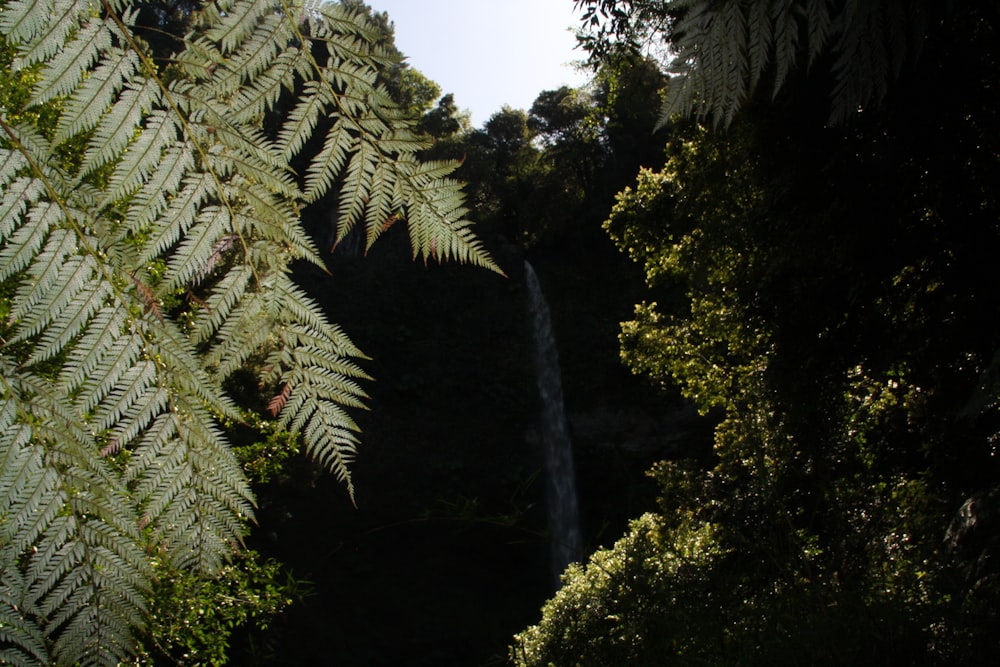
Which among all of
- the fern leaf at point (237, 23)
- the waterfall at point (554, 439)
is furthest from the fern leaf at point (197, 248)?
the waterfall at point (554, 439)

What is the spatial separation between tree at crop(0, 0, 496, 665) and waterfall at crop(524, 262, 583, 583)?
14.9m

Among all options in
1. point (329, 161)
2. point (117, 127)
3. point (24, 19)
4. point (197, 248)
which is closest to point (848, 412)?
point (329, 161)

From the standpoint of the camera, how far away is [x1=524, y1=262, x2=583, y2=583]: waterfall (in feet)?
54.4

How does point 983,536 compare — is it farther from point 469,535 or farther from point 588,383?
point 588,383

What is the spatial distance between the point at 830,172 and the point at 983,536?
2721mm

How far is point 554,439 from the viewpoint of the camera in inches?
730

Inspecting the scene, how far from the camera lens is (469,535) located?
16.5 meters

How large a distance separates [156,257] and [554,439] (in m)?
18.0

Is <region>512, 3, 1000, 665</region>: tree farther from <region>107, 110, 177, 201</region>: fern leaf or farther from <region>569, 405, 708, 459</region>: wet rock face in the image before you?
<region>569, 405, 708, 459</region>: wet rock face

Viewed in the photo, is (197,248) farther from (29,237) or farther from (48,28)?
(48,28)

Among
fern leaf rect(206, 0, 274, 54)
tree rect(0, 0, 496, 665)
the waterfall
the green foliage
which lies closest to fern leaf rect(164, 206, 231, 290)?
tree rect(0, 0, 496, 665)

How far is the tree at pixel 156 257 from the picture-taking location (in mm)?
911

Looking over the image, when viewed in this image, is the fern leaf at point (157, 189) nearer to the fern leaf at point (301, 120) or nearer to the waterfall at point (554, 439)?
the fern leaf at point (301, 120)

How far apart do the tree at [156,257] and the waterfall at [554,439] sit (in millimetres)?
14926
